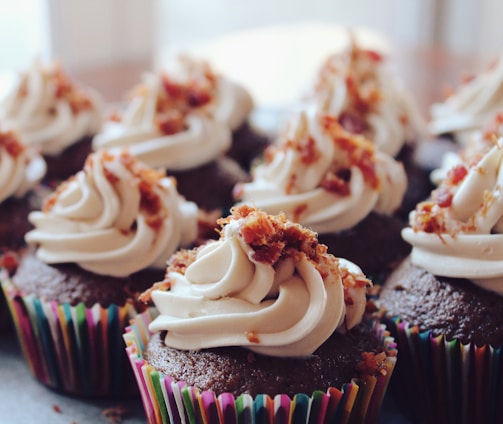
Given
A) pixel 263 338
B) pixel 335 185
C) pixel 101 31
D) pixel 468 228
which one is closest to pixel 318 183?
pixel 335 185

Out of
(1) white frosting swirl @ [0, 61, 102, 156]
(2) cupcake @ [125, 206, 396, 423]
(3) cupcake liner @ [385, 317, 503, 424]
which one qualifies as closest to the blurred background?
(1) white frosting swirl @ [0, 61, 102, 156]

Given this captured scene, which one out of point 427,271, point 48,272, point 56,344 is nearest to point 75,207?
point 48,272

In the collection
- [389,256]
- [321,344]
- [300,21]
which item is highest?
[321,344]

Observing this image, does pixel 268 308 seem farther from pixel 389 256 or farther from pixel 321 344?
pixel 389 256

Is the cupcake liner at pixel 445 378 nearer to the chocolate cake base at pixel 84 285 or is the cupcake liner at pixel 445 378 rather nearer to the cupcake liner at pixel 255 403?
the cupcake liner at pixel 255 403

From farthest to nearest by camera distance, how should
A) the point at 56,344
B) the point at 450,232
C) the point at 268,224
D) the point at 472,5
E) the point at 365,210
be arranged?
1. the point at 472,5
2. the point at 365,210
3. the point at 56,344
4. the point at 450,232
5. the point at 268,224

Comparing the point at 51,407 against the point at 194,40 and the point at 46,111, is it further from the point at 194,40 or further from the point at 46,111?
the point at 194,40

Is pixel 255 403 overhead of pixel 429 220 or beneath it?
beneath
